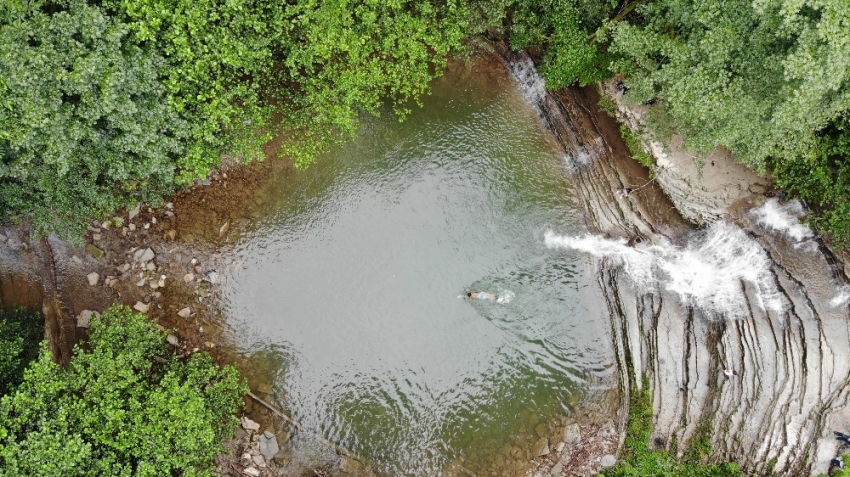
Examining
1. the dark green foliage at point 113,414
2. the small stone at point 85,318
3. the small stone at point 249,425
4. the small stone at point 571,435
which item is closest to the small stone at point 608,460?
the small stone at point 571,435

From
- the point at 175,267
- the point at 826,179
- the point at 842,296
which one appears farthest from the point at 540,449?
the point at 175,267

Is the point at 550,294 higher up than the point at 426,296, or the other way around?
the point at 550,294

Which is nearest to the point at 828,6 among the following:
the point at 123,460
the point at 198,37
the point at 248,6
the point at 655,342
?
the point at 655,342

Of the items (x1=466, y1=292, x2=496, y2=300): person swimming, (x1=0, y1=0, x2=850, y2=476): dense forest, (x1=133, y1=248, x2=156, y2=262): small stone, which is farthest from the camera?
(x1=466, y1=292, x2=496, y2=300): person swimming

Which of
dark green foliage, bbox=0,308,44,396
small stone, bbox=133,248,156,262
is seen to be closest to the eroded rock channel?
small stone, bbox=133,248,156,262

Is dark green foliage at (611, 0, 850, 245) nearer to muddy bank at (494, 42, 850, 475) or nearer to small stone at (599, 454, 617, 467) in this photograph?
muddy bank at (494, 42, 850, 475)

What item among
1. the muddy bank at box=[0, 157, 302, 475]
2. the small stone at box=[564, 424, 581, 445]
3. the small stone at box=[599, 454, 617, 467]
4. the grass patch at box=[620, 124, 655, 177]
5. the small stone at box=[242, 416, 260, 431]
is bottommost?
the small stone at box=[242, 416, 260, 431]

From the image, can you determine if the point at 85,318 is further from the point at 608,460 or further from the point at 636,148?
the point at 636,148
